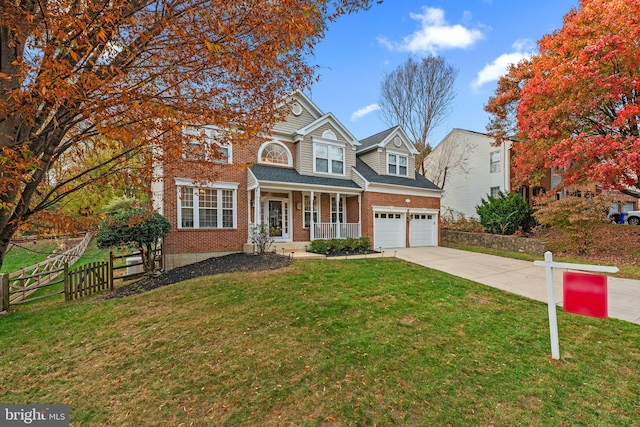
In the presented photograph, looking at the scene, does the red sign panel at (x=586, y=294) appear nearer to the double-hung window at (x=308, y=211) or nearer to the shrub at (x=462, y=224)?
the double-hung window at (x=308, y=211)

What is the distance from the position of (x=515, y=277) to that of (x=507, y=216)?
8.76 metres

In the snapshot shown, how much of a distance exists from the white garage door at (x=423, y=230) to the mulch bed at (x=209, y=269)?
8558 millimetres

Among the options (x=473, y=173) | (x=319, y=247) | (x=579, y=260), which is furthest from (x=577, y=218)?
(x=319, y=247)

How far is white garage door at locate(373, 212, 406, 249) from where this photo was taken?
1495 cm

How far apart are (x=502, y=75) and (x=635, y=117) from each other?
659 centimetres

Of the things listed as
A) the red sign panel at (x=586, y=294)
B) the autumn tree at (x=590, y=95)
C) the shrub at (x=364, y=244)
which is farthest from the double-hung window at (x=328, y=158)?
the red sign panel at (x=586, y=294)

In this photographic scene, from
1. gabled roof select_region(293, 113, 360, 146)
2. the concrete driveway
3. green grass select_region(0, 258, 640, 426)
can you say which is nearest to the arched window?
gabled roof select_region(293, 113, 360, 146)

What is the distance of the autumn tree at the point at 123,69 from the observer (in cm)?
247

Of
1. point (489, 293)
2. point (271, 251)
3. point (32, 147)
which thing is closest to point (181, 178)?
point (271, 251)

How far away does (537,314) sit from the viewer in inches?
214

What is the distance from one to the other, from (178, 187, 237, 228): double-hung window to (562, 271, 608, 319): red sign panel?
10754 mm

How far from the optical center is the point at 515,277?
8.54 metres

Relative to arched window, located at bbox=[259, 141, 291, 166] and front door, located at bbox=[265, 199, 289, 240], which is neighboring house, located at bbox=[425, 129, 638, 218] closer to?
front door, located at bbox=[265, 199, 289, 240]

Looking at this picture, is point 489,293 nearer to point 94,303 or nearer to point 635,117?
point 94,303
